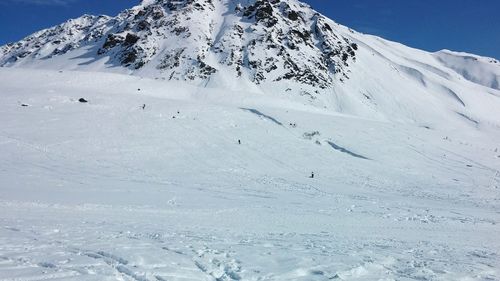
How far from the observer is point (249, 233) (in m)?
13.2

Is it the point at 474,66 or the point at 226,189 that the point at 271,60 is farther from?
the point at 474,66

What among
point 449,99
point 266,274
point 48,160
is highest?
point 449,99

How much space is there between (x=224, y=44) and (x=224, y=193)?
229 feet

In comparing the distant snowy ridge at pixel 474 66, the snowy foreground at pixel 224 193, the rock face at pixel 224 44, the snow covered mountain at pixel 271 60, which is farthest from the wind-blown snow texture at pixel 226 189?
the distant snowy ridge at pixel 474 66

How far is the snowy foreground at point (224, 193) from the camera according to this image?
9.77m

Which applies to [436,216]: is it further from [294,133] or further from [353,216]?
[294,133]

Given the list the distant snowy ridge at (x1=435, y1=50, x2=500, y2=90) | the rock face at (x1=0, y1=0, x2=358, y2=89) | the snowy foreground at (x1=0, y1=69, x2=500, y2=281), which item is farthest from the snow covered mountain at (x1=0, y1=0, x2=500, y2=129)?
the distant snowy ridge at (x1=435, y1=50, x2=500, y2=90)

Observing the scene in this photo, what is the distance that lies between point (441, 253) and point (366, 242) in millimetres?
1950

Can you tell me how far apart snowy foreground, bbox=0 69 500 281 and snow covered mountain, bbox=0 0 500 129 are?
98.0 ft

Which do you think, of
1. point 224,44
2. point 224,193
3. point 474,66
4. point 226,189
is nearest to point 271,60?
point 224,44

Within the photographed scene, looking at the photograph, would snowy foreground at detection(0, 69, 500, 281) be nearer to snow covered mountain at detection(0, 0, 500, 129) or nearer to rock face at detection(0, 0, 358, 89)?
snow covered mountain at detection(0, 0, 500, 129)

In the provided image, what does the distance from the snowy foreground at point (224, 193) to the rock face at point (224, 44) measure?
3574 cm

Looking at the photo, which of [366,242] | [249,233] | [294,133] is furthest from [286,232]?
[294,133]

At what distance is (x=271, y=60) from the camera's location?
8231cm
